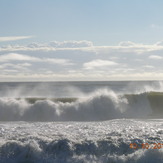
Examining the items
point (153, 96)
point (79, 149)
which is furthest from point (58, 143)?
point (153, 96)

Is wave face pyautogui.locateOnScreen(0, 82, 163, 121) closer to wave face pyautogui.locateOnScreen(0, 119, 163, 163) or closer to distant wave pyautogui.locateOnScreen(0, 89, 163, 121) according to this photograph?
distant wave pyautogui.locateOnScreen(0, 89, 163, 121)

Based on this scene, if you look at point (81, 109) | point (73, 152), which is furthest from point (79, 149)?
point (81, 109)

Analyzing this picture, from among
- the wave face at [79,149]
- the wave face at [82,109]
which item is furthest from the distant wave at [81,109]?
the wave face at [79,149]

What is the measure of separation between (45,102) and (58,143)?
45.6 ft

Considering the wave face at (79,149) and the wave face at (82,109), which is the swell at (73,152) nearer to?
the wave face at (79,149)

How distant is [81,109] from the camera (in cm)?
2486

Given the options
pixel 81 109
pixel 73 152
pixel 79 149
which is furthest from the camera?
pixel 81 109

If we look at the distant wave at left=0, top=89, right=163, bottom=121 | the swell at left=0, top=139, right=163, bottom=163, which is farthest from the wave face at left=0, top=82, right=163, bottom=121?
the swell at left=0, top=139, right=163, bottom=163

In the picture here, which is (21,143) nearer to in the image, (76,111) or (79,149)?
(79,149)

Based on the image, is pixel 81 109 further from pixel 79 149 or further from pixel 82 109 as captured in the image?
pixel 79 149

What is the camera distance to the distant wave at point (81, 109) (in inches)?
925

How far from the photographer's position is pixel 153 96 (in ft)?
93.4

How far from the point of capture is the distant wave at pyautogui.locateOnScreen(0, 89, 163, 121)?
77.1ft

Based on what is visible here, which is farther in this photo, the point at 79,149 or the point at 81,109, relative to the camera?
the point at 81,109
